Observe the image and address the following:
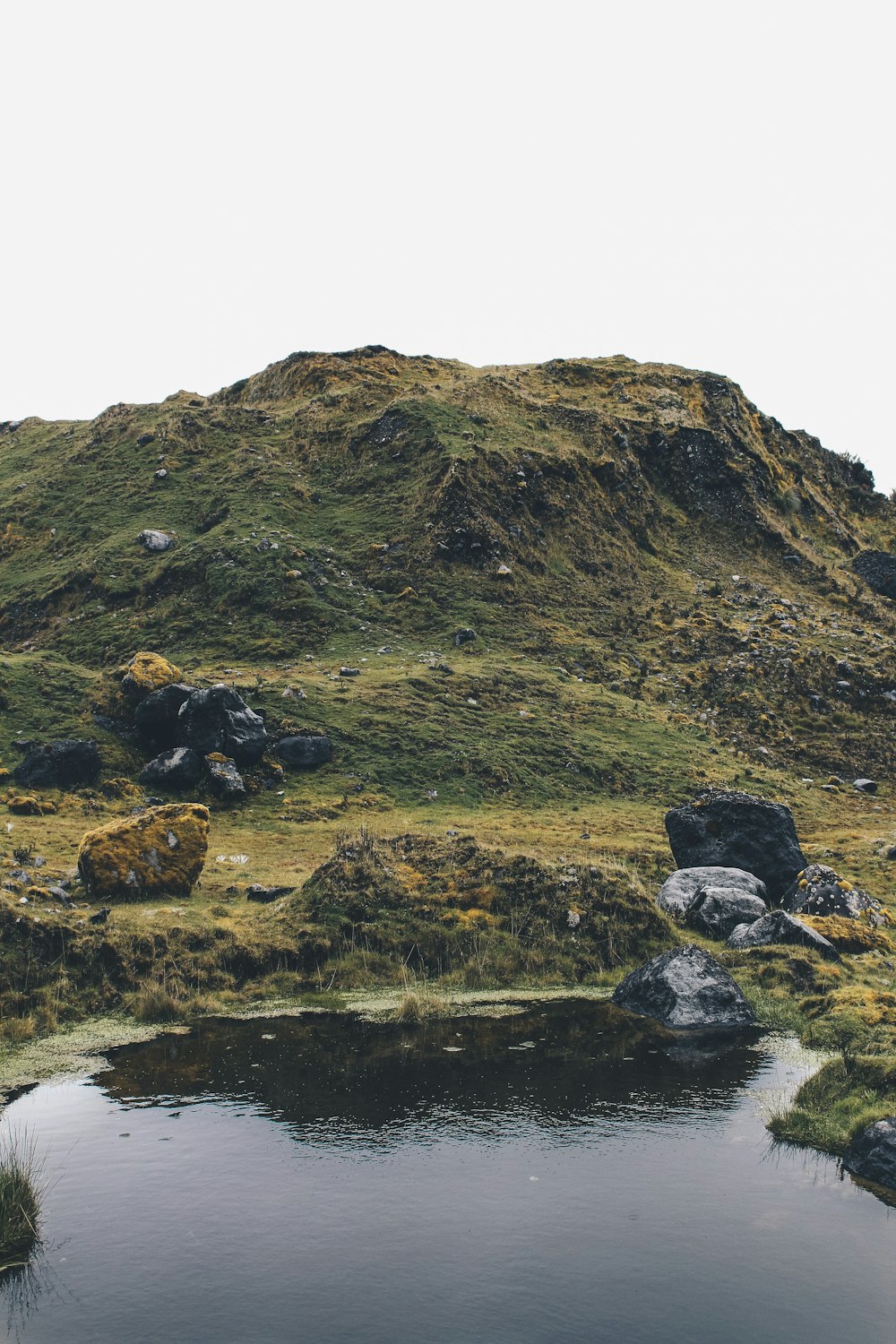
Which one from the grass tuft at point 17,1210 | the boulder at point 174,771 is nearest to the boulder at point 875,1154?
the grass tuft at point 17,1210

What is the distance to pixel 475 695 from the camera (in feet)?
163

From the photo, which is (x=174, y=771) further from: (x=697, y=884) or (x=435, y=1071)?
(x=435, y=1071)

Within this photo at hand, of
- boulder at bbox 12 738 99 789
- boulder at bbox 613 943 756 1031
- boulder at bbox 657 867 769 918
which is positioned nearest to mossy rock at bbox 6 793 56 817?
boulder at bbox 12 738 99 789

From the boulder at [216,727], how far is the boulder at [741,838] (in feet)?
57.8

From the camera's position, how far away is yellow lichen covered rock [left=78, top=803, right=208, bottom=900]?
24.5 metres

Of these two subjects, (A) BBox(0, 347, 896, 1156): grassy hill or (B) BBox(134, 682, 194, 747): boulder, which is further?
(B) BBox(134, 682, 194, 747): boulder

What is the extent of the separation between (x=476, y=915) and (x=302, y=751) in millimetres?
19223

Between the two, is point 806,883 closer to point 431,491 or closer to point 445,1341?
point 445,1341

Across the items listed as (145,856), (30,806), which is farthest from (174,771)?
(145,856)

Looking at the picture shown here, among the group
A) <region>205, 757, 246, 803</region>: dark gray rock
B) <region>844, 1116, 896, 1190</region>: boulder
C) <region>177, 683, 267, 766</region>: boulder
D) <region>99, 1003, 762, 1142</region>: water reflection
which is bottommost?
<region>99, 1003, 762, 1142</region>: water reflection

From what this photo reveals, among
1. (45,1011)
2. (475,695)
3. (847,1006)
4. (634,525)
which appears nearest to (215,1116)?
(45,1011)

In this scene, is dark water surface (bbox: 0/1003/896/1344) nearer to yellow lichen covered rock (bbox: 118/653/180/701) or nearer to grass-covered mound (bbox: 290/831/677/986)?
grass-covered mound (bbox: 290/831/677/986)

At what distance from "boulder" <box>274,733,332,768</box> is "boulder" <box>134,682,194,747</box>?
4209mm

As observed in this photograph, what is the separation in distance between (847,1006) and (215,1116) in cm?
1169
